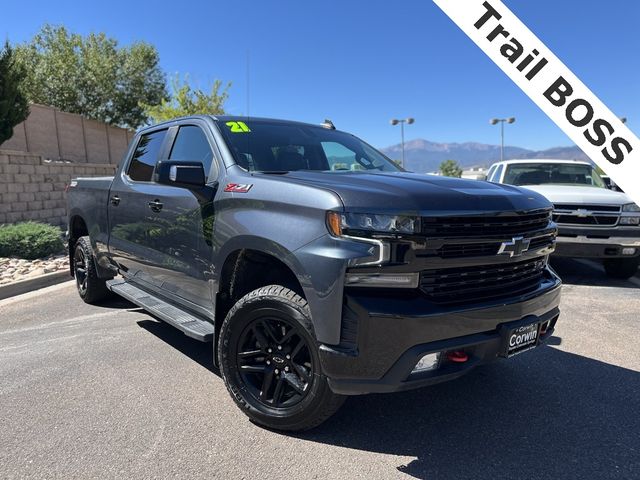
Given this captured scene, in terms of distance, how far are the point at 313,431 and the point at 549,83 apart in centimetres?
582

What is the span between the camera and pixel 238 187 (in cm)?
307

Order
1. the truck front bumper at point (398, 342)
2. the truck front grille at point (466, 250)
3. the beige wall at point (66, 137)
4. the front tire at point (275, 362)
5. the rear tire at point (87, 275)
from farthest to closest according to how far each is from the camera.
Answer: the beige wall at point (66, 137) < the rear tire at point (87, 275) < the front tire at point (275, 362) < the truck front grille at point (466, 250) < the truck front bumper at point (398, 342)

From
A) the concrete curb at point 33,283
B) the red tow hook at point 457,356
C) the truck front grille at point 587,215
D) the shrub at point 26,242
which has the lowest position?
the concrete curb at point 33,283

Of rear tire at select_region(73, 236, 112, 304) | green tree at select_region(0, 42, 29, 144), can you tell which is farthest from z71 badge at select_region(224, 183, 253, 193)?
green tree at select_region(0, 42, 29, 144)

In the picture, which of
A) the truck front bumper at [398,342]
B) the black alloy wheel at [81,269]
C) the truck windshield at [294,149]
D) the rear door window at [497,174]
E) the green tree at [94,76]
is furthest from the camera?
the green tree at [94,76]

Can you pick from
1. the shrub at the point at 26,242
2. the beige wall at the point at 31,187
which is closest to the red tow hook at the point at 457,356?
the shrub at the point at 26,242

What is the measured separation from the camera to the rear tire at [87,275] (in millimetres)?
5496

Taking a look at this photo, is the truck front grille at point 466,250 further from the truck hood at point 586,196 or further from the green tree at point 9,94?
the green tree at point 9,94

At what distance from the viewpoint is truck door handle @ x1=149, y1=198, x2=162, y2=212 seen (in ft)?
12.6

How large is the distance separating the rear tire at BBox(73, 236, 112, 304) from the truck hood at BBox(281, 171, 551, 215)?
344 cm

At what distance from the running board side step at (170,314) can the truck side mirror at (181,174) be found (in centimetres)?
97

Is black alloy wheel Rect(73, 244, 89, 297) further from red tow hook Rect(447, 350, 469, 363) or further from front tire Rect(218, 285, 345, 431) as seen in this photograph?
red tow hook Rect(447, 350, 469, 363)

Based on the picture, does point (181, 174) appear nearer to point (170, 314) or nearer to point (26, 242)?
point (170, 314)

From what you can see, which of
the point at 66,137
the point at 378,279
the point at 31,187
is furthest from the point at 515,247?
the point at 66,137
